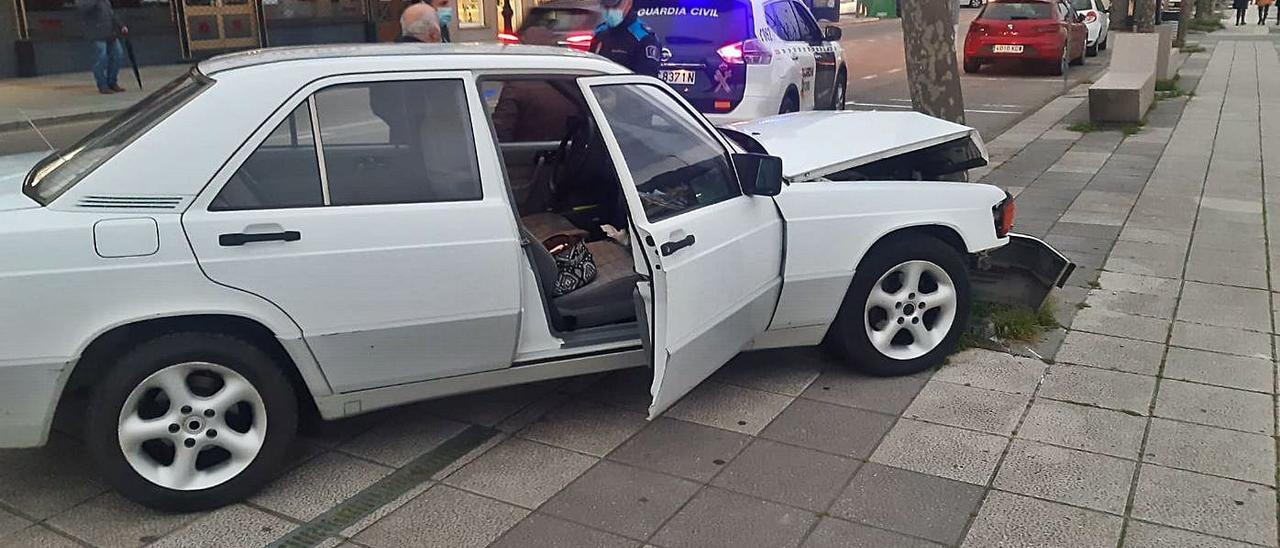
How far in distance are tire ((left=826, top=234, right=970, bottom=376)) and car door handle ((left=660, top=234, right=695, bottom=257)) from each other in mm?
1050

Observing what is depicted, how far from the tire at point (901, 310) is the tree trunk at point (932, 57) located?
2076mm

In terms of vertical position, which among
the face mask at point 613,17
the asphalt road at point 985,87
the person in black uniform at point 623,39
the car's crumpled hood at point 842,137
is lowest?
the asphalt road at point 985,87

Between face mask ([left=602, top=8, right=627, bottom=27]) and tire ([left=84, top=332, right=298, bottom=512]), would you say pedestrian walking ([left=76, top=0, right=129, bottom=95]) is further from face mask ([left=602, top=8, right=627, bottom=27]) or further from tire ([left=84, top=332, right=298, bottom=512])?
tire ([left=84, top=332, right=298, bottom=512])

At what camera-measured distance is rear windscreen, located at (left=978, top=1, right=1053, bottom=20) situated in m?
19.7

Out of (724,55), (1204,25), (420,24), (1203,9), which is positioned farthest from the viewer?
(1203,9)

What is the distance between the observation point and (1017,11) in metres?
20.0

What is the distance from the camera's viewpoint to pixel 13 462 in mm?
4039

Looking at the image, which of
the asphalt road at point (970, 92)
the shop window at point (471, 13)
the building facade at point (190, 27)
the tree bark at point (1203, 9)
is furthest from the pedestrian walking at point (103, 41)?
the tree bark at point (1203, 9)

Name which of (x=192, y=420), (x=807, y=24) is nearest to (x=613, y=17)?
(x=807, y=24)

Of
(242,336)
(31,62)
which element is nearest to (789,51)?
(242,336)

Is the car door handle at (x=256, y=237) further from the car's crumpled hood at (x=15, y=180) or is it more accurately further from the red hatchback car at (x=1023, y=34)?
the red hatchback car at (x=1023, y=34)

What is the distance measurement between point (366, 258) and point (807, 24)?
9.46m

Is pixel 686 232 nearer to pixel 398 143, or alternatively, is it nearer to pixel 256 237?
pixel 398 143

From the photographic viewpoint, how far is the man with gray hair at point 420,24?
37.0ft
